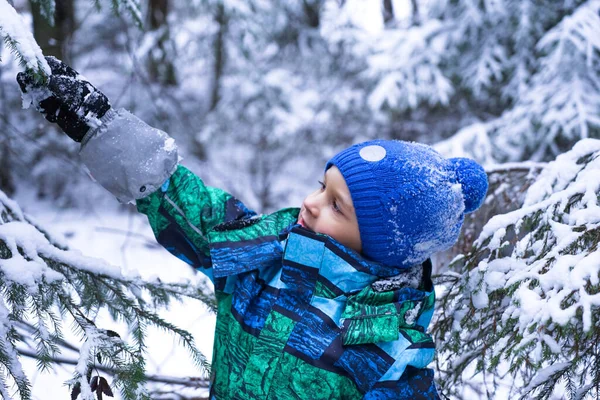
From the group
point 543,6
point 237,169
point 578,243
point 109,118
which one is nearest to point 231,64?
point 237,169

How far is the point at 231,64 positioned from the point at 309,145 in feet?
5.25

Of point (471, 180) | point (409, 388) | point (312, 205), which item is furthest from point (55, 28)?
point (409, 388)

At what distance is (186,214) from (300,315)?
0.48m

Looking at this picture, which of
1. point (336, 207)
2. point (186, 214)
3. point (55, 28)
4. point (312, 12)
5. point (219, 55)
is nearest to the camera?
point (336, 207)

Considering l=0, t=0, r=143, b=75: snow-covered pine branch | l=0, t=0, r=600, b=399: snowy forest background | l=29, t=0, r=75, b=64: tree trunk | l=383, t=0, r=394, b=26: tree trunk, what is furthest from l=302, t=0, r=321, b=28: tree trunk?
l=0, t=0, r=143, b=75: snow-covered pine branch

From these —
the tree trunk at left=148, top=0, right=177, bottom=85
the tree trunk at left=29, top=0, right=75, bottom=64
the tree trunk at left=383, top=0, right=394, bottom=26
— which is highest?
the tree trunk at left=383, top=0, right=394, bottom=26

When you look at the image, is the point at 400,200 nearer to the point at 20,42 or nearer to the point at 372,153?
the point at 372,153

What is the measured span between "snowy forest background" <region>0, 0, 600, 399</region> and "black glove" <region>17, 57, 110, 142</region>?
0.78 feet

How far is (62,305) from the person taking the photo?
1.43m

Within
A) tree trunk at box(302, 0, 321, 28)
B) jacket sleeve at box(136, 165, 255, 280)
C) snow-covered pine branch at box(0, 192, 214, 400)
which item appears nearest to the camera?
snow-covered pine branch at box(0, 192, 214, 400)

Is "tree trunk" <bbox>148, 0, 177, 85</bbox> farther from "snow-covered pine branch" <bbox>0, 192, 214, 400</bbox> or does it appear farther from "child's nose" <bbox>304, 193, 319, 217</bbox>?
"child's nose" <bbox>304, 193, 319, 217</bbox>

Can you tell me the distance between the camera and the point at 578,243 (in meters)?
1.33

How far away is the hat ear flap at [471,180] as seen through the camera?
4.95 ft

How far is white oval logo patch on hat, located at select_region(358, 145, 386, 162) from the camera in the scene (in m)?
1.44
